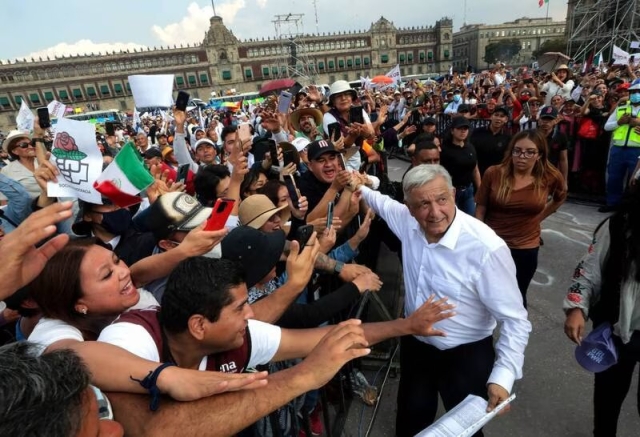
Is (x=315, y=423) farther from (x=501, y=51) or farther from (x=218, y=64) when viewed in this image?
(x=501, y=51)

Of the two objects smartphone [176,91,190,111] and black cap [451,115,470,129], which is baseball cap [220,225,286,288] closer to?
smartphone [176,91,190,111]

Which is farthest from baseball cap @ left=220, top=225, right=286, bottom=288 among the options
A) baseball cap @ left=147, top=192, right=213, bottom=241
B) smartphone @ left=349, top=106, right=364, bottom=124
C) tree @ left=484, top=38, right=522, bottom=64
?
tree @ left=484, top=38, right=522, bottom=64

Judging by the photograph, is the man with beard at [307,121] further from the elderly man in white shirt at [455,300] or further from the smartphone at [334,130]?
the elderly man in white shirt at [455,300]

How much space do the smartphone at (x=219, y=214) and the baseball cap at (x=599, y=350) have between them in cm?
197

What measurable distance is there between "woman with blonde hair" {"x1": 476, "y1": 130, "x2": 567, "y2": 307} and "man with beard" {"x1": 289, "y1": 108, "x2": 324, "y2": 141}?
2742mm

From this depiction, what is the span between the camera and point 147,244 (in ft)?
8.11

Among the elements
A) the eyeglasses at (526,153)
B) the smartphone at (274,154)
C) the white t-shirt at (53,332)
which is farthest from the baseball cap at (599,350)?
the smartphone at (274,154)

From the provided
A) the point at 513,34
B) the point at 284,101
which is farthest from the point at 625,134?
the point at 513,34

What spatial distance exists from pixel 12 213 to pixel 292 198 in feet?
9.16

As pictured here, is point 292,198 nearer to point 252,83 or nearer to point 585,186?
point 585,186

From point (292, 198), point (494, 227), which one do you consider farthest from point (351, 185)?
point (494, 227)

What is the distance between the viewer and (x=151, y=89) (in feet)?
15.9

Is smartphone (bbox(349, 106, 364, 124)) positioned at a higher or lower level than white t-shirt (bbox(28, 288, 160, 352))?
higher

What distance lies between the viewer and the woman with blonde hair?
299 cm
